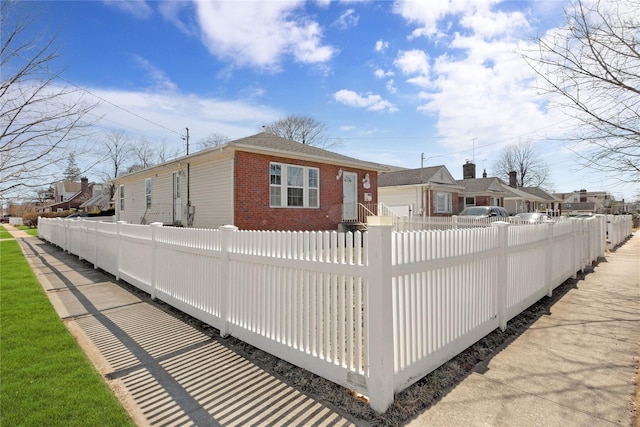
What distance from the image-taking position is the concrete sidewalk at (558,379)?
2.59 meters

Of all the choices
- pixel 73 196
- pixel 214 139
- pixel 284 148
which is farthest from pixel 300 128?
pixel 73 196

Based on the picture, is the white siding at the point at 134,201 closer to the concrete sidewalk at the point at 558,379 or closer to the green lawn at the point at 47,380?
the green lawn at the point at 47,380

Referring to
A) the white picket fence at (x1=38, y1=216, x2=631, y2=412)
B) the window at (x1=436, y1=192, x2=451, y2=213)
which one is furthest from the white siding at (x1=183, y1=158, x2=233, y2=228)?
the window at (x1=436, y1=192, x2=451, y2=213)

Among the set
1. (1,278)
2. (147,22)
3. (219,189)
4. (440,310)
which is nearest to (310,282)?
(440,310)

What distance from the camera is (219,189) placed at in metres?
12.4

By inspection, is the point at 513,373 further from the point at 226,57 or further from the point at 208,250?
the point at 226,57

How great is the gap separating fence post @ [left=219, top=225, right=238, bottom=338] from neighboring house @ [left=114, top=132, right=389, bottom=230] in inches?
285

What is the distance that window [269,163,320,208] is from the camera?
41.5ft

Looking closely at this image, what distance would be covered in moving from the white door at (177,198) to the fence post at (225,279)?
38.8ft

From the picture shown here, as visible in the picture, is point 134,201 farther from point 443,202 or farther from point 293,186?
point 443,202

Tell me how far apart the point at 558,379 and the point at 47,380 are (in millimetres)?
4964

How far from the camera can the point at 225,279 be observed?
14.5 ft

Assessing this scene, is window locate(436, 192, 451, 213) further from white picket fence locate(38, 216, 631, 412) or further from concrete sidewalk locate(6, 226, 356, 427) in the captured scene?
concrete sidewalk locate(6, 226, 356, 427)

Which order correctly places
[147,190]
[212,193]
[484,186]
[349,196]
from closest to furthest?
[212,193] < [349,196] < [147,190] < [484,186]
